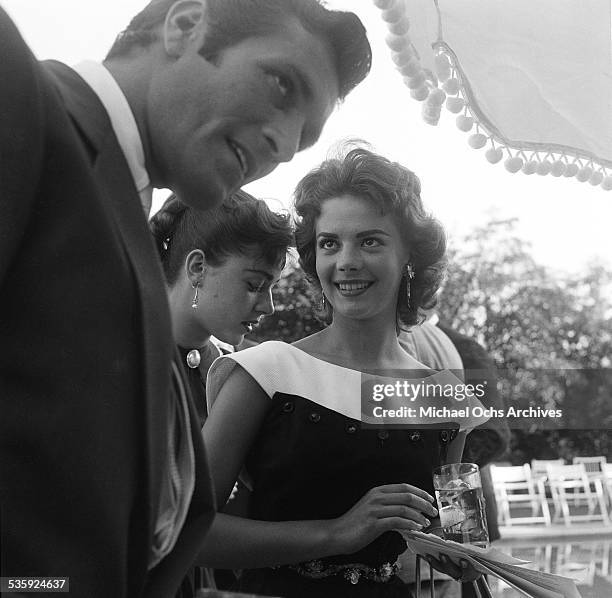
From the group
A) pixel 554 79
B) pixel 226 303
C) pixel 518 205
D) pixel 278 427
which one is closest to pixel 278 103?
pixel 278 427

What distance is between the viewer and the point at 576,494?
13.7 ft

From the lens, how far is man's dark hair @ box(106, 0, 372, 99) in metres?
0.66

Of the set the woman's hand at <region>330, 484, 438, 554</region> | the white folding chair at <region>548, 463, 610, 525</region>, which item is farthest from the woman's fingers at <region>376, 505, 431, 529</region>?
the white folding chair at <region>548, 463, 610, 525</region>

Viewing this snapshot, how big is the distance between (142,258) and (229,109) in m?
0.15

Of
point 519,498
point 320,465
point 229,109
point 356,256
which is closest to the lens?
point 229,109

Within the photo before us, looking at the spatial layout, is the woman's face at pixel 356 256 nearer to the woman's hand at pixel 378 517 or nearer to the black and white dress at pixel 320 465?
the black and white dress at pixel 320 465

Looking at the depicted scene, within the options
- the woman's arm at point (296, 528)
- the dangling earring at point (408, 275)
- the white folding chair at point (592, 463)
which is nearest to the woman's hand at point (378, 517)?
the woman's arm at point (296, 528)

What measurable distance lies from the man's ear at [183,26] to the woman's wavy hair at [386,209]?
63 cm

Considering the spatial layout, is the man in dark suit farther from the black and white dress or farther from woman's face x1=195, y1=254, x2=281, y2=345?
woman's face x1=195, y1=254, x2=281, y2=345

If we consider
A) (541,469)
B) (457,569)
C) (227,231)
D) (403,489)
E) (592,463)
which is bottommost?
(457,569)

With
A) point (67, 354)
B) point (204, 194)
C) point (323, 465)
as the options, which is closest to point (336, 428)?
point (323, 465)

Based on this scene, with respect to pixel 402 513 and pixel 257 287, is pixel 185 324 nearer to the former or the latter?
pixel 257 287

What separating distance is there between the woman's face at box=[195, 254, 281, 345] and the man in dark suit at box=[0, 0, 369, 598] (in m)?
0.73

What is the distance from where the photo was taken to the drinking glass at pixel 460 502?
1056 mm
